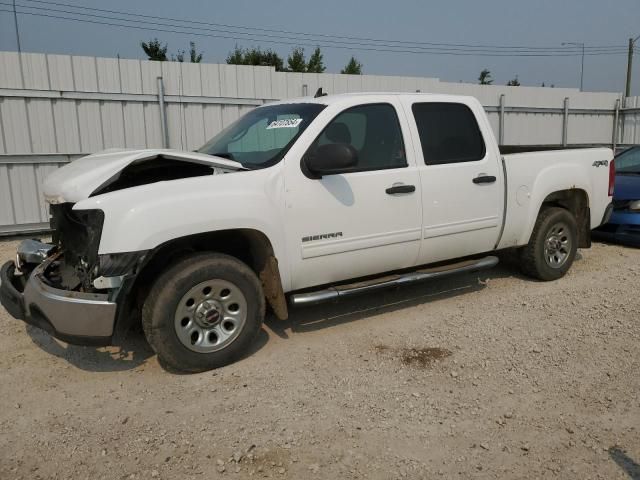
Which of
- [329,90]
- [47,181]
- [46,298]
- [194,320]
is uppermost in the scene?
[329,90]

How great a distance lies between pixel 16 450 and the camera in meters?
3.02

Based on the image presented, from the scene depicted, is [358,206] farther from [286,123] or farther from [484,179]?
[484,179]

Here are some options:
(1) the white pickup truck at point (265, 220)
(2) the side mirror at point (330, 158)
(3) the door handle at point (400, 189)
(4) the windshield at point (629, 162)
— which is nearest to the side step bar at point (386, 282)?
(1) the white pickup truck at point (265, 220)

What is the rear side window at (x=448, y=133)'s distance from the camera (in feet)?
15.8

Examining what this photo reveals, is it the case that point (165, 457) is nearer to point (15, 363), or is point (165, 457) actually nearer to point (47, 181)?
point (15, 363)

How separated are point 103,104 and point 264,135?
208 inches

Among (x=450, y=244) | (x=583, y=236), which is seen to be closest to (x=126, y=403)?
(x=450, y=244)

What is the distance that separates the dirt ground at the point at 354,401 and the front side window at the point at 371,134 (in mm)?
1432

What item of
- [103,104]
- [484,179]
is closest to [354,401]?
[484,179]

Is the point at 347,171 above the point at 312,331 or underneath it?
above

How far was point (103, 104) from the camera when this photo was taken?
874 cm

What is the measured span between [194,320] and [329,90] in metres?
7.79

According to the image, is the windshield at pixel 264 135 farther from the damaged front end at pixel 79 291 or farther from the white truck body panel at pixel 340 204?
the damaged front end at pixel 79 291

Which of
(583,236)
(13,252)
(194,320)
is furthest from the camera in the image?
(13,252)
